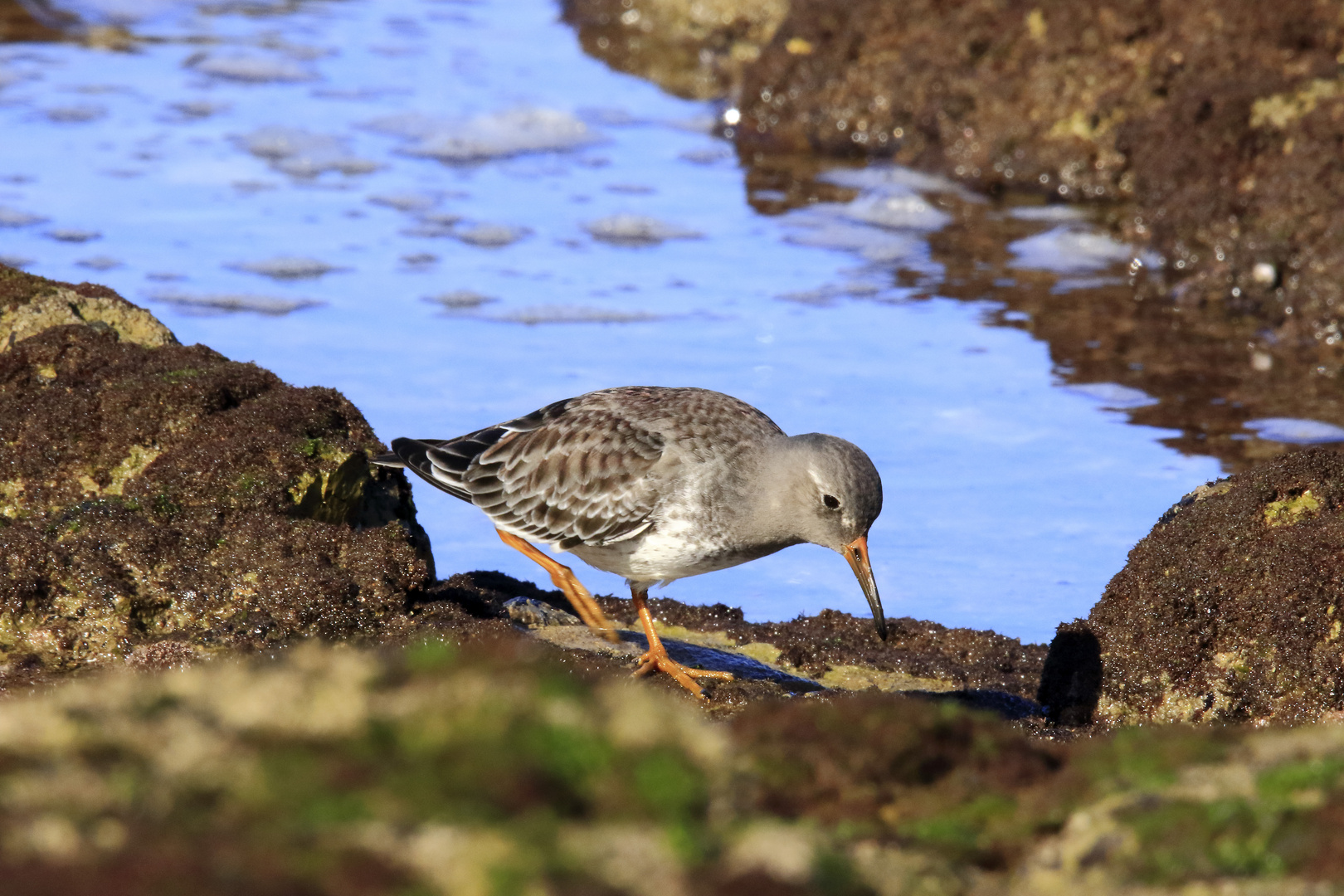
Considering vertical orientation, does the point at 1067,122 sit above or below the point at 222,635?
above

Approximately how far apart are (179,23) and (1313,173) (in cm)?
1961

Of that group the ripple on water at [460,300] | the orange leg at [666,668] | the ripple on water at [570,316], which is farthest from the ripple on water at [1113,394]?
the orange leg at [666,668]

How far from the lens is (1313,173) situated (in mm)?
15227

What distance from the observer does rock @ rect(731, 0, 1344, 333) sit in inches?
607

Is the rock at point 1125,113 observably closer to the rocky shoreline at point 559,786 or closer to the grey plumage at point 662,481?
the grey plumage at point 662,481

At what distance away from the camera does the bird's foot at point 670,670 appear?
7826mm

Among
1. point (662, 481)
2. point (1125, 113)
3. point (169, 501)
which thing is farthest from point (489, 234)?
point (169, 501)

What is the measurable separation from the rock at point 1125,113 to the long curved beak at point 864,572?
870 cm

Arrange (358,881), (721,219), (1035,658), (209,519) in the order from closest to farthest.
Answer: (358,881) → (209,519) → (1035,658) → (721,219)

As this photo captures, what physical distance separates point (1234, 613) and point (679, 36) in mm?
21995

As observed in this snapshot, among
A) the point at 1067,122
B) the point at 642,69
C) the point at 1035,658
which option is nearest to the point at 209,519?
the point at 1035,658

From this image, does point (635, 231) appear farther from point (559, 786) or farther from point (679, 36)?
point (559, 786)

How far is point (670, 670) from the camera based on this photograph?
25.9 ft

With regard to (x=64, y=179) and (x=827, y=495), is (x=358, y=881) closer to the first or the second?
(x=827, y=495)
